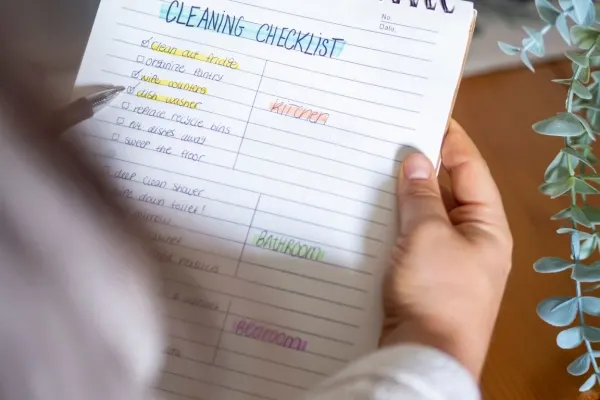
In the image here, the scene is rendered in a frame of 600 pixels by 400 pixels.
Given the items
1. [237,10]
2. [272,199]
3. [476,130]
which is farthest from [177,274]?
[476,130]

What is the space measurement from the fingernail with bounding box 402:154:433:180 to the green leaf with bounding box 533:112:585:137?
0.23 ft

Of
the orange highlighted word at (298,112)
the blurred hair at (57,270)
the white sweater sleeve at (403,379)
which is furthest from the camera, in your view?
the orange highlighted word at (298,112)

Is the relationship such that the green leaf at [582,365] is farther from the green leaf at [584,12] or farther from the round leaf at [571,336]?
the green leaf at [584,12]

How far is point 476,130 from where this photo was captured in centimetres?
60

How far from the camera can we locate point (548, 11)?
39 centimetres

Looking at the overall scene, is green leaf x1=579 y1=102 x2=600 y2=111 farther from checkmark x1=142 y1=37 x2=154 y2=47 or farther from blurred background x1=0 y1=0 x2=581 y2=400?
checkmark x1=142 y1=37 x2=154 y2=47

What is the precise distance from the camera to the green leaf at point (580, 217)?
1.26 feet

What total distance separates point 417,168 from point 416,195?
0.02m

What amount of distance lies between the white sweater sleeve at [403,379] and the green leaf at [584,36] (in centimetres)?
20

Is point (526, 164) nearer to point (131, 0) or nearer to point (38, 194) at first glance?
point (131, 0)

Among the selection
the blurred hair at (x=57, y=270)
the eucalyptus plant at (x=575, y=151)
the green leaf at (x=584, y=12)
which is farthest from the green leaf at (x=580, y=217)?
the blurred hair at (x=57, y=270)

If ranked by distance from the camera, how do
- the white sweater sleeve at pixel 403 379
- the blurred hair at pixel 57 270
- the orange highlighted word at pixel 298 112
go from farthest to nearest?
the orange highlighted word at pixel 298 112
the white sweater sleeve at pixel 403 379
the blurred hair at pixel 57 270

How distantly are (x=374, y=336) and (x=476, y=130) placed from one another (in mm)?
263

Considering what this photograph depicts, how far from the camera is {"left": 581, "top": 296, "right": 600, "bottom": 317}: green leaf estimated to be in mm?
398
